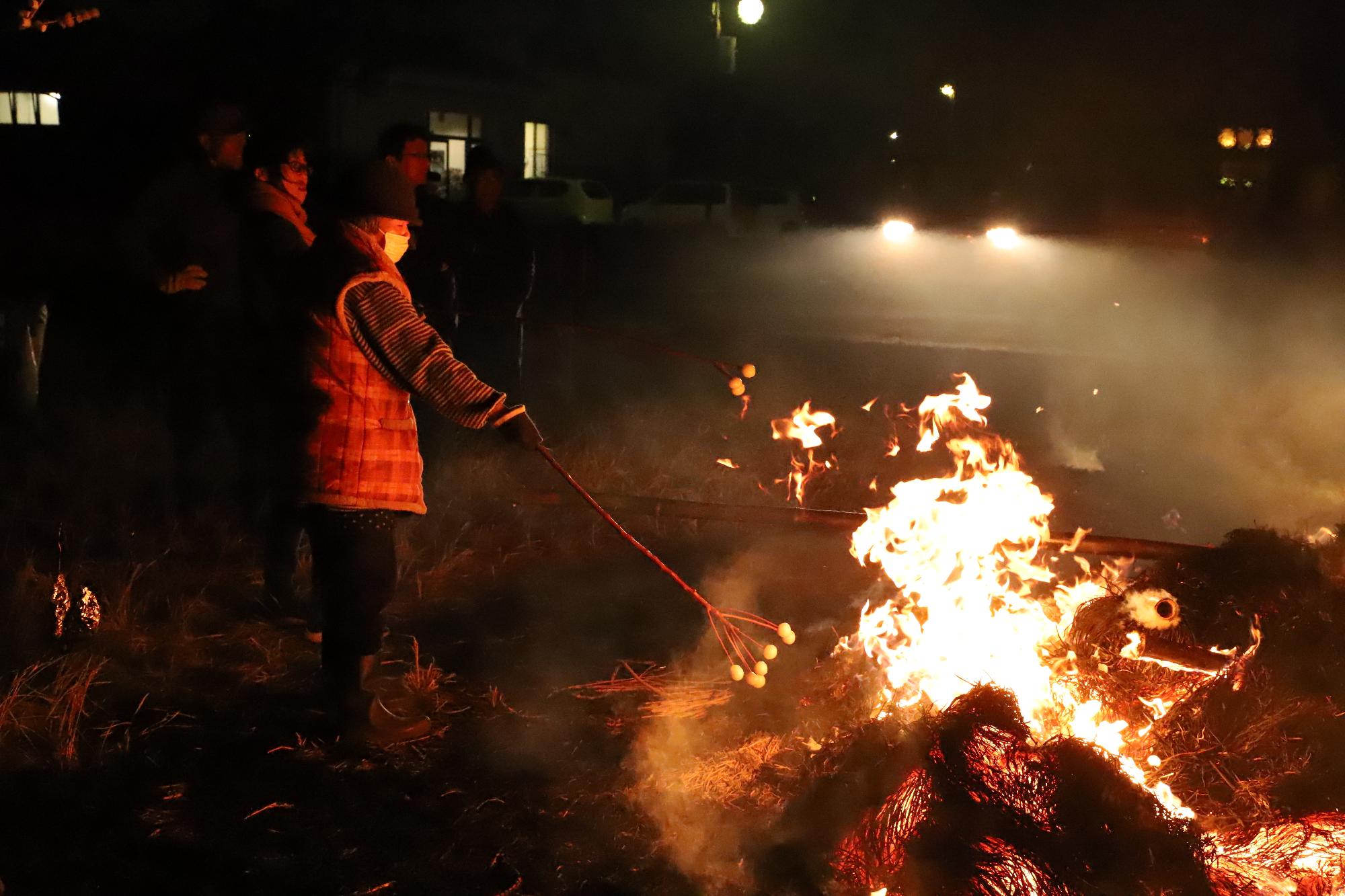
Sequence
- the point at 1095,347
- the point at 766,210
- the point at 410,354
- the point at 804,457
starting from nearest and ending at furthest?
the point at 410,354 < the point at 804,457 < the point at 1095,347 < the point at 766,210

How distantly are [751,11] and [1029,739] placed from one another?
10361 millimetres

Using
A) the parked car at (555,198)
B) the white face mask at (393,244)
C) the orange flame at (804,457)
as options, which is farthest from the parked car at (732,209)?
the white face mask at (393,244)

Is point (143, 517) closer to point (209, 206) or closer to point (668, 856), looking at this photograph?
point (209, 206)

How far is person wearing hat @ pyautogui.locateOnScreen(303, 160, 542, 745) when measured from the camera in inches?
137

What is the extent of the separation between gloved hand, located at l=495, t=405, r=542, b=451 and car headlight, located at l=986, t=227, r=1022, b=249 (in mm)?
17504

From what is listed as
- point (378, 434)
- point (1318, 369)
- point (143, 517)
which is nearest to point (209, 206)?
point (143, 517)

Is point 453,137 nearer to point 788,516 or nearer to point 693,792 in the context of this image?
point 788,516

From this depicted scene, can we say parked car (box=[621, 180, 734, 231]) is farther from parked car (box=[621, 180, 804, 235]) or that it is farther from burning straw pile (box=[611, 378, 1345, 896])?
burning straw pile (box=[611, 378, 1345, 896])

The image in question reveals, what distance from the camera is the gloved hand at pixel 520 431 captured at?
3586 millimetres

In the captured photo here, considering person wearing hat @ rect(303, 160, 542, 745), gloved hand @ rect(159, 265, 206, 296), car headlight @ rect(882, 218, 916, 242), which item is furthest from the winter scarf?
car headlight @ rect(882, 218, 916, 242)

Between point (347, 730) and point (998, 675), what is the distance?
2558mm

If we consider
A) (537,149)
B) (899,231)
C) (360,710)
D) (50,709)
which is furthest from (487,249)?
(537,149)

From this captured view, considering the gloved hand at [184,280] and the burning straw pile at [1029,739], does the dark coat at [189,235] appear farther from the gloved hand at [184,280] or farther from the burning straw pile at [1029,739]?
the burning straw pile at [1029,739]

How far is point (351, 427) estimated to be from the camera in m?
3.57
